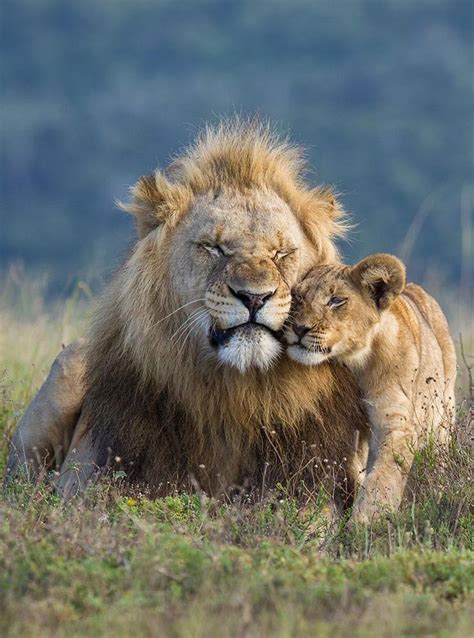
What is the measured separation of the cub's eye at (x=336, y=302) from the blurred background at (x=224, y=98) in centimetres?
3609

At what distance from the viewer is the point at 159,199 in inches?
251

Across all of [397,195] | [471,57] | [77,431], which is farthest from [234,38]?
[77,431]

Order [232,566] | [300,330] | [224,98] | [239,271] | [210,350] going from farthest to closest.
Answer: [224,98] < [210,350] < [300,330] < [239,271] < [232,566]

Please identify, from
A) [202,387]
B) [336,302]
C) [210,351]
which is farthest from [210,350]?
[336,302]

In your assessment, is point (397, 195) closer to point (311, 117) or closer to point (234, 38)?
point (311, 117)

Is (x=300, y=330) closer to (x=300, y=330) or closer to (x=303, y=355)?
(x=300, y=330)

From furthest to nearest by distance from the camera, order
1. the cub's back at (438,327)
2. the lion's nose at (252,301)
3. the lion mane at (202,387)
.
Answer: the cub's back at (438,327) → the lion mane at (202,387) → the lion's nose at (252,301)

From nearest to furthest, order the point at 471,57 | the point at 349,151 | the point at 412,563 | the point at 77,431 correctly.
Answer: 1. the point at 412,563
2. the point at 77,431
3. the point at 349,151
4. the point at 471,57

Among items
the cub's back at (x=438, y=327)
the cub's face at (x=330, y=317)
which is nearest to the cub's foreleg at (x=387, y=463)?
the cub's face at (x=330, y=317)

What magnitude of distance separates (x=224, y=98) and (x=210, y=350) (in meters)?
56.0

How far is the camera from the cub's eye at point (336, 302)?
610cm

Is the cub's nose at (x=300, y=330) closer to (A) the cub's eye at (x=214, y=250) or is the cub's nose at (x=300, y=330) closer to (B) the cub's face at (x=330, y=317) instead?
(B) the cub's face at (x=330, y=317)

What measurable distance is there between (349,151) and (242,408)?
52.8 meters

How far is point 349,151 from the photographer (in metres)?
58.4
